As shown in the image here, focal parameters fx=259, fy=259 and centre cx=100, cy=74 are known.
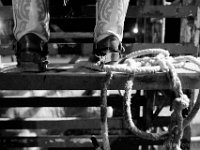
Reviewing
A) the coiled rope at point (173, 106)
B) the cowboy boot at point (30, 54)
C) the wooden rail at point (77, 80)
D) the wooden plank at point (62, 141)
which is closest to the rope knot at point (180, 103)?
the coiled rope at point (173, 106)

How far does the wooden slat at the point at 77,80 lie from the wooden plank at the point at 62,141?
0.82 metres

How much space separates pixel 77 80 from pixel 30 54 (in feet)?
0.67

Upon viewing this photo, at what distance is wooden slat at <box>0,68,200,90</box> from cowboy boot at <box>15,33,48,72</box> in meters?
0.05

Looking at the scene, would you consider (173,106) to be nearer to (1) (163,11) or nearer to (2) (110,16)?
(2) (110,16)

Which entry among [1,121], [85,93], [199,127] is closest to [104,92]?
[1,121]

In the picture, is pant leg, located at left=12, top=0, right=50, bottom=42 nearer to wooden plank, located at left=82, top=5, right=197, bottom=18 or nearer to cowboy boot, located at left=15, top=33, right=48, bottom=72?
cowboy boot, located at left=15, top=33, right=48, bottom=72

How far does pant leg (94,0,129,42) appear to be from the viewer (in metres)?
0.99

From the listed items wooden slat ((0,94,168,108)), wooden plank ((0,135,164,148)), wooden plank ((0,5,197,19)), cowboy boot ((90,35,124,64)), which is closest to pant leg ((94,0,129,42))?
cowboy boot ((90,35,124,64))

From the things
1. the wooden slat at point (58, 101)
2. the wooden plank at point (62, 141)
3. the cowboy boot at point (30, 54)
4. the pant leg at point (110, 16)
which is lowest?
the wooden plank at point (62, 141)

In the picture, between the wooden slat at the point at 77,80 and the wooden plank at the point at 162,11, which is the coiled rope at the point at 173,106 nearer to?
the wooden slat at the point at 77,80

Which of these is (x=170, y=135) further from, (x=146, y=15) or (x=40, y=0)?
(x=146, y=15)

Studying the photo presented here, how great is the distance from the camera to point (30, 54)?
3.10 ft

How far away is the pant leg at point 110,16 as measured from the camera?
994 mm

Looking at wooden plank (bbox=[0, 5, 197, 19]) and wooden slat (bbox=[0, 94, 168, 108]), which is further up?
wooden plank (bbox=[0, 5, 197, 19])
